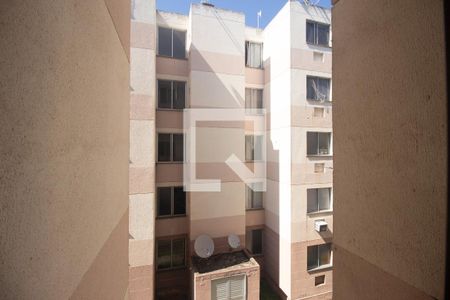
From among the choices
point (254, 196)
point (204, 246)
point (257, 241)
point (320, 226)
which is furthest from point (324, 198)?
point (204, 246)

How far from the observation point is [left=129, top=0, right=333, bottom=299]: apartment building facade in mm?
8656

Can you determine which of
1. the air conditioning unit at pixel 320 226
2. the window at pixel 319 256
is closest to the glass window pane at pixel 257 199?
the air conditioning unit at pixel 320 226

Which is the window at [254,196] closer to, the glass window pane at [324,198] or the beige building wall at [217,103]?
the beige building wall at [217,103]

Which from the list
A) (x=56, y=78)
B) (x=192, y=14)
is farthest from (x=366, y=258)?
(x=192, y=14)

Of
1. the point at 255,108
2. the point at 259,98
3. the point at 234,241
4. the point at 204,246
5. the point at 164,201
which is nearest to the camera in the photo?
the point at 204,246

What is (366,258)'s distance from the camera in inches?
60.6

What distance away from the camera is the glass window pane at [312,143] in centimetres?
940

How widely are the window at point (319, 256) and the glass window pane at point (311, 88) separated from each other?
253 inches

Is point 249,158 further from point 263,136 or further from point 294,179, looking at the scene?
point 294,179

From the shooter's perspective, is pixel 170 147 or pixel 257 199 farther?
pixel 257 199

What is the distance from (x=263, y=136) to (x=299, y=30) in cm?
475

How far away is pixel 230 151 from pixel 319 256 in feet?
19.6

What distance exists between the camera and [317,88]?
31.4ft

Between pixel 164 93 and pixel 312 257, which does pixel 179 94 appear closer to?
pixel 164 93
